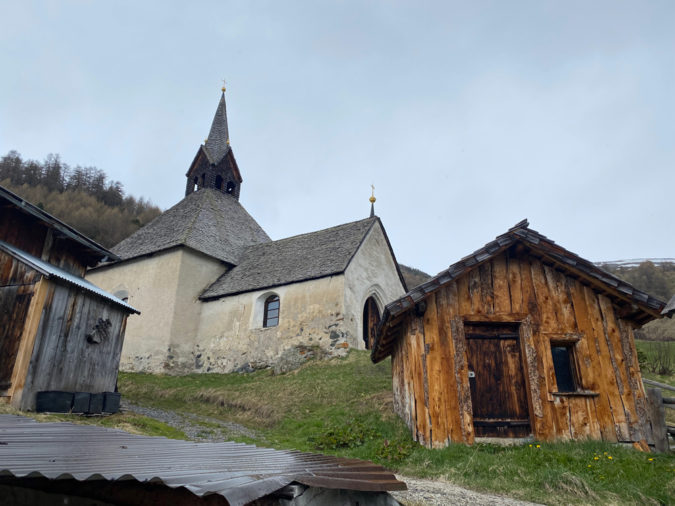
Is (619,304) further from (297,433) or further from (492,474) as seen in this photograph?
(297,433)

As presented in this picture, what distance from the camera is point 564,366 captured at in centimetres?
912

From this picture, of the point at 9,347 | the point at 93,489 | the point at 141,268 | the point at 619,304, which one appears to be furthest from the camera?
the point at 141,268

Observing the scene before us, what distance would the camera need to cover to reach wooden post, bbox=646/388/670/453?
825 cm

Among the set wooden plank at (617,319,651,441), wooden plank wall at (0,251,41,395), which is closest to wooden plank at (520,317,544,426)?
wooden plank at (617,319,651,441)

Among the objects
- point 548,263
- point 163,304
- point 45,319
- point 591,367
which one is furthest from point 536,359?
point 163,304

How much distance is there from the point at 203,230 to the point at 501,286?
1824 cm

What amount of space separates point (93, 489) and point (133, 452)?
0.98 ft

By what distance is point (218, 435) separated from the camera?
1061 centimetres

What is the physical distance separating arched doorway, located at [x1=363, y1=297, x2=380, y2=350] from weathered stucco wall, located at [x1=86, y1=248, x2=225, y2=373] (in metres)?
7.46

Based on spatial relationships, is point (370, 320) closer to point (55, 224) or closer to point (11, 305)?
point (55, 224)

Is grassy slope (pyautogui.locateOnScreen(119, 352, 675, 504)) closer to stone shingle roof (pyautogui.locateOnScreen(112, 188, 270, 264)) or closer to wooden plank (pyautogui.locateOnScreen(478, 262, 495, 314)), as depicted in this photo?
wooden plank (pyautogui.locateOnScreen(478, 262, 495, 314))

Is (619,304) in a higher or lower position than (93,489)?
higher

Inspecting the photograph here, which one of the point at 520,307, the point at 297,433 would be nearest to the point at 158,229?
the point at 297,433

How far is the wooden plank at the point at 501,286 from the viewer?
908 centimetres
